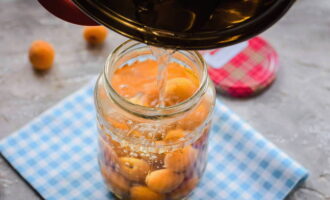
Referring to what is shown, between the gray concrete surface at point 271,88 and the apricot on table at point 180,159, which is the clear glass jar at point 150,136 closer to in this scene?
the apricot on table at point 180,159

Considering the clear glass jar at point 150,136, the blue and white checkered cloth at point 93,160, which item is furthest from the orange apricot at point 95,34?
the clear glass jar at point 150,136

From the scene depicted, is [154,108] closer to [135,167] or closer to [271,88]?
[135,167]

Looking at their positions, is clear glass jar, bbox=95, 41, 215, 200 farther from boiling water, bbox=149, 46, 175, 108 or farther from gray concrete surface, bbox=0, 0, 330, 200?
gray concrete surface, bbox=0, 0, 330, 200

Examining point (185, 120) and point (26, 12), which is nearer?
point (185, 120)

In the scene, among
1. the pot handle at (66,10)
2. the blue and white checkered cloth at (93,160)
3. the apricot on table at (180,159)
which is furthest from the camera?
the blue and white checkered cloth at (93,160)

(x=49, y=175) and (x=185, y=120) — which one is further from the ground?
(x=185, y=120)

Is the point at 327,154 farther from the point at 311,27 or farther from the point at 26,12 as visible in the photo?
the point at 26,12

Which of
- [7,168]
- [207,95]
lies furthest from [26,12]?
[207,95]
